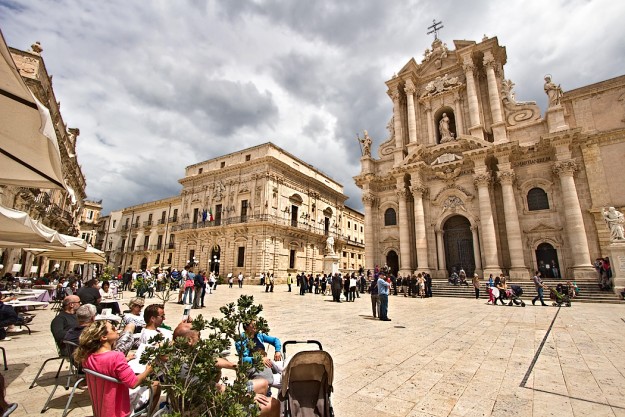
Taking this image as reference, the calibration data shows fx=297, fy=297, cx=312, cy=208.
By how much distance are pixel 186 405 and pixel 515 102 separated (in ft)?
77.1

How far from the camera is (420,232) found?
18969 millimetres

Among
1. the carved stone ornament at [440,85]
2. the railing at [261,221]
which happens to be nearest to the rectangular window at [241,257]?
the railing at [261,221]

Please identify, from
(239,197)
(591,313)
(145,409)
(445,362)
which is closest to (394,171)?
(591,313)

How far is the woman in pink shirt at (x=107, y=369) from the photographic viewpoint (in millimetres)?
2150

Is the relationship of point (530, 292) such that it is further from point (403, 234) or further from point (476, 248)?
point (403, 234)

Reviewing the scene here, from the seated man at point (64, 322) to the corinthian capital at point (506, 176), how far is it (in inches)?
769

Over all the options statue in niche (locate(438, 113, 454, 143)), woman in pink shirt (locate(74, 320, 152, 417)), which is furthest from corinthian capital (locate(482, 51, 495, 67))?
woman in pink shirt (locate(74, 320, 152, 417))

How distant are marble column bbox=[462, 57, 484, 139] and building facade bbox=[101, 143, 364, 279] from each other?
16268mm

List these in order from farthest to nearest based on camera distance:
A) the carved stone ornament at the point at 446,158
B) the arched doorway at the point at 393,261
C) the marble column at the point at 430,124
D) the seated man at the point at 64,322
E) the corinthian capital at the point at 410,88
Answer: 1. the corinthian capital at the point at 410,88
2. the marble column at the point at 430,124
3. the arched doorway at the point at 393,261
4. the carved stone ornament at the point at 446,158
5. the seated man at the point at 64,322

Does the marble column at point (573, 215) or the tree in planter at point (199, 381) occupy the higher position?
the marble column at point (573, 215)

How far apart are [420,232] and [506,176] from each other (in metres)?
5.74

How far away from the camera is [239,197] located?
96.2ft

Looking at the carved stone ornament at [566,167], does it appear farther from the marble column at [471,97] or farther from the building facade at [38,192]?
the building facade at [38,192]

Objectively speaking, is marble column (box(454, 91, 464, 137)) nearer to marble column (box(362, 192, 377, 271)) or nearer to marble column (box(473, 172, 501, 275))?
marble column (box(473, 172, 501, 275))
